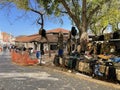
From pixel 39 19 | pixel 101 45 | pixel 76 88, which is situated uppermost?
pixel 39 19

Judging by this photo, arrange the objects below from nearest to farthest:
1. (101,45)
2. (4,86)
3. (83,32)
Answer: (4,86) < (83,32) < (101,45)

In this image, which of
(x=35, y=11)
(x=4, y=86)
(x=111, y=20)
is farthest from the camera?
(x=111, y=20)

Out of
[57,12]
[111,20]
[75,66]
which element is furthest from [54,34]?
[75,66]

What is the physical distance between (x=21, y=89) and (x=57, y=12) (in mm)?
25060

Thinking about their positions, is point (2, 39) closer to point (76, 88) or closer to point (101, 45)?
point (101, 45)

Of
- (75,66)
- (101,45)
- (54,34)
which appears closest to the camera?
(75,66)

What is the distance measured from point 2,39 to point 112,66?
150763 mm

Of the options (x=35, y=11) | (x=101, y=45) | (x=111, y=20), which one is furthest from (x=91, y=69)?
(x=111, y=20)

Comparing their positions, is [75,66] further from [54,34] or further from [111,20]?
[54,34]

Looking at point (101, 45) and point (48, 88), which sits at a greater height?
point (101, 45)

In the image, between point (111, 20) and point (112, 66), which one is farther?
point (111, 20)

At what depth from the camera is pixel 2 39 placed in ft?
552

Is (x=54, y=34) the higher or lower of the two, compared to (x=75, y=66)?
higher

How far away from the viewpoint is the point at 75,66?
26875mm
